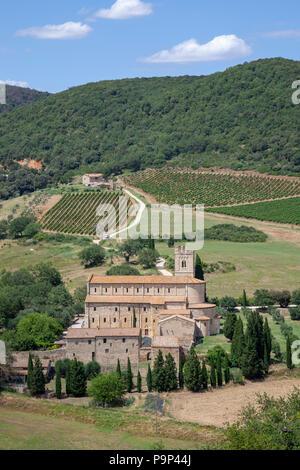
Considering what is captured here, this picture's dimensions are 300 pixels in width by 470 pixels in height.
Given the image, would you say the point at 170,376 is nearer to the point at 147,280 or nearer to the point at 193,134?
the point at 147,280

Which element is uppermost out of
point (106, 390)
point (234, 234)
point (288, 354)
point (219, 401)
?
point (234, 234)

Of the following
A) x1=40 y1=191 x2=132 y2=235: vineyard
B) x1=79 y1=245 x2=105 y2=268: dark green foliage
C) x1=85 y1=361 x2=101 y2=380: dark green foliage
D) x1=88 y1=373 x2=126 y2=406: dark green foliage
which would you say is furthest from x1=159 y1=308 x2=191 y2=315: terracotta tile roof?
x1=40 y1=191 x2=132 y2=235: vineyard

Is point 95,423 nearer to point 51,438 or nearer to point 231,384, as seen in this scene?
point 51,438

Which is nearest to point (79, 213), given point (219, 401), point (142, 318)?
point (142, 318)

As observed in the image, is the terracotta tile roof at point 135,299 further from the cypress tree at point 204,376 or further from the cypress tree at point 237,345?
the cypress tree at point 204,376

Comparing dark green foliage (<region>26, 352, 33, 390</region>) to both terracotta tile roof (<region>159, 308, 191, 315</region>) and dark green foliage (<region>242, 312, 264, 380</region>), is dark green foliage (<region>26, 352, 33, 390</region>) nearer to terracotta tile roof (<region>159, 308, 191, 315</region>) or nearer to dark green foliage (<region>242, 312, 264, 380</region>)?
terracotta tile roof (<region>159, 308, 191, 315</region>)

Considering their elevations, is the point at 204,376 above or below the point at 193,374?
below
